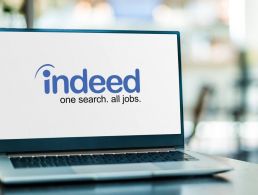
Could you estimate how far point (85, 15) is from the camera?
597 cm

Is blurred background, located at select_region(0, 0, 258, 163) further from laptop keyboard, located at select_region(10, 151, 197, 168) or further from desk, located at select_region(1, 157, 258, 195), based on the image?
desk, located at select_region(1, 157, 258, 195)

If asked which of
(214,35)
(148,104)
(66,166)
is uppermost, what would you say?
(214,35)

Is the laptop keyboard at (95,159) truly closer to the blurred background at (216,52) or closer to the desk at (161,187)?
the desk at (161,187)

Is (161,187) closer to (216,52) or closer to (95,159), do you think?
(95,159)

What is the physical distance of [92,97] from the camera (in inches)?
50.5

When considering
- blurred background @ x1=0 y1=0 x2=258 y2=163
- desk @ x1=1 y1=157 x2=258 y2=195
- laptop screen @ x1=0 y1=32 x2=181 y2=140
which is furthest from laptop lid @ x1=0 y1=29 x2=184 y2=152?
blurred background @ x1=0 y1=0 x2=258 y2=163

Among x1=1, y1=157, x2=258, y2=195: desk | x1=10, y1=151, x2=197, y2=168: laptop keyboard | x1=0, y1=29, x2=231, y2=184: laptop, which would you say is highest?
x1=0, y1=29, x2=231, y2=184: laptop

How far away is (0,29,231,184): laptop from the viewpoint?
1228 mm

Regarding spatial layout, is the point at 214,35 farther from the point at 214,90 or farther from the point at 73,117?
the point at 73,117

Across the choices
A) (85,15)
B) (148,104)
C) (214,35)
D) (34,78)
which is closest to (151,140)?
(148,104)

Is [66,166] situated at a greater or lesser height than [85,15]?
lesser

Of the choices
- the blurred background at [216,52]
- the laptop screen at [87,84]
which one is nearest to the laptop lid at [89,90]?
the laptop screen at [87,84]

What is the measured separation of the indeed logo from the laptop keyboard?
155 millimetres

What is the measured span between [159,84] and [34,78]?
295 mm
